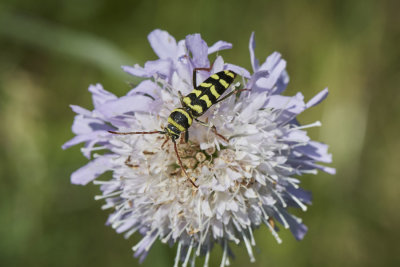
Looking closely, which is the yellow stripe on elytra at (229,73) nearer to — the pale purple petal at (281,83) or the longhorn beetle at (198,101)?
the longhorn beetle at (198,101)

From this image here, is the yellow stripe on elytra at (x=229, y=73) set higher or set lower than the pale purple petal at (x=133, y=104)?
lower

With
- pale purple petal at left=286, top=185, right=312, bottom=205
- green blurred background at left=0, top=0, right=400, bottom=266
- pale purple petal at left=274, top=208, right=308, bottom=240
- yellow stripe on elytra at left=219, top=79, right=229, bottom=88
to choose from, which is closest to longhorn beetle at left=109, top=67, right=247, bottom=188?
yellow stripe on elytra at left=219, top=79, right=229, bottom=88

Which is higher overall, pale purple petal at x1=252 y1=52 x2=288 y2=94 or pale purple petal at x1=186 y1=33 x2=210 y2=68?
pale purple petal at x1=186 y1=33 x2=210 y2=68

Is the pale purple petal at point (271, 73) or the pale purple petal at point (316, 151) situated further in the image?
the pale purple petal at point (316, 151)

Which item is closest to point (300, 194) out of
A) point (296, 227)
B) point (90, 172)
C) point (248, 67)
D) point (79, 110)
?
point (296, 227)

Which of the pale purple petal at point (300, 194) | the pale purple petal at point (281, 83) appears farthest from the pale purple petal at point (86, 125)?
the pale purple petal at point (300, 194)

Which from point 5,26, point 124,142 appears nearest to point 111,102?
point 124,142

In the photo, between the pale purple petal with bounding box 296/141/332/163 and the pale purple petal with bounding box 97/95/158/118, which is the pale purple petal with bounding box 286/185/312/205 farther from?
the pale purple petal with bounding box 97/95/158/118
